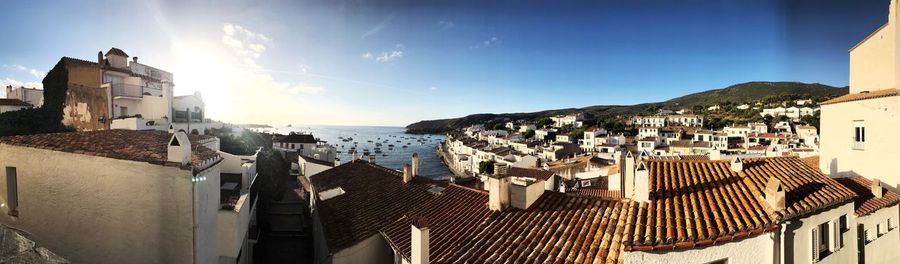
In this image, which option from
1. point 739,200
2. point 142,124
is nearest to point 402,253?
point 739,200

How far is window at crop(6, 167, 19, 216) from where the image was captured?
8.23m

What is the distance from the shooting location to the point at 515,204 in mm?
8312

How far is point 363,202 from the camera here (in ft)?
43.7

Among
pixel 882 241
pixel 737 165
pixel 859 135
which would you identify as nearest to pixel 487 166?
pixel 859 135

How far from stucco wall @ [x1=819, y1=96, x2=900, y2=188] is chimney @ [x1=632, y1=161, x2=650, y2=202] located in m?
11.6

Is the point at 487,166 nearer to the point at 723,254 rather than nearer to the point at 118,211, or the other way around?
the point at 118,211

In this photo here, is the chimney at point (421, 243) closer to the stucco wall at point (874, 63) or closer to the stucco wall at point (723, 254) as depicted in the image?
the stucco wall at point (723, 254)

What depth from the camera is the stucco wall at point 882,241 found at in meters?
9.74

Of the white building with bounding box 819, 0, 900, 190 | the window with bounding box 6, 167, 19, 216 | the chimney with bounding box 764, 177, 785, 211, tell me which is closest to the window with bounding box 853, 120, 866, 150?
the white building with bounding box 819, 0, 900, 190

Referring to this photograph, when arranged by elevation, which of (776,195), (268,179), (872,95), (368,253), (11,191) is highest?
(872,95)

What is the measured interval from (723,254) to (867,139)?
12461 mm

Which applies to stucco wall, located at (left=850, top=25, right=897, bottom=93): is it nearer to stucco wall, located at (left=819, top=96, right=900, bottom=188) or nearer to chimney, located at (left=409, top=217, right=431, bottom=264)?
stucco wall, located at (left=819, top=96, right=900, bottom=188)

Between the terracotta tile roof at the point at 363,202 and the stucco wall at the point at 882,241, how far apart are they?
11.6 metres

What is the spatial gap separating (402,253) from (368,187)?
22.6 feet
